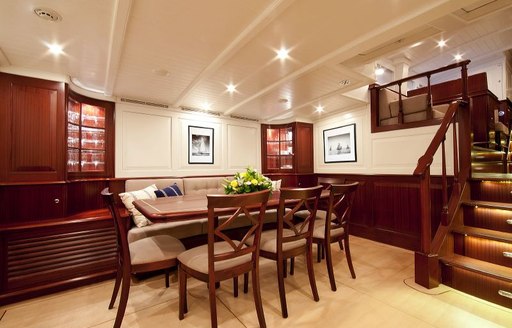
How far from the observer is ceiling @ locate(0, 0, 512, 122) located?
1.73m

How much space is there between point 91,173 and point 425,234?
14.3 ft

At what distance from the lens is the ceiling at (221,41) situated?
1.73 meters

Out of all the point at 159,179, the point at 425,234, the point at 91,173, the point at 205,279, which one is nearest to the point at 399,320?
the point at 425,234

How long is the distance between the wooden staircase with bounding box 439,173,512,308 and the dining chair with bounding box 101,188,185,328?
248cm

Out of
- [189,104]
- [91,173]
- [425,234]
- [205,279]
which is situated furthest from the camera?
[189,104]

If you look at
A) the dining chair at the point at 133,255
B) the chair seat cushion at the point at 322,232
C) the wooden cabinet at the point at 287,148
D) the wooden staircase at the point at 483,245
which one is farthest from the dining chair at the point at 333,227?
the wooden cabinet at the point at 287,148

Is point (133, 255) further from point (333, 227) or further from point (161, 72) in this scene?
point (161, 72)

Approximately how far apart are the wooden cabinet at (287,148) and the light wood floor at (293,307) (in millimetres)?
3028

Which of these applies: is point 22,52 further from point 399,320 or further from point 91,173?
point 399,320

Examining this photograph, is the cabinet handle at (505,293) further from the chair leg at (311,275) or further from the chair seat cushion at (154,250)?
the chair seat cushion at (154,250)

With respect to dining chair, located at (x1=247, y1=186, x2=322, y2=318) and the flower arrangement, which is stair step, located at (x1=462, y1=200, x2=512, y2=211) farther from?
the flower arrangement

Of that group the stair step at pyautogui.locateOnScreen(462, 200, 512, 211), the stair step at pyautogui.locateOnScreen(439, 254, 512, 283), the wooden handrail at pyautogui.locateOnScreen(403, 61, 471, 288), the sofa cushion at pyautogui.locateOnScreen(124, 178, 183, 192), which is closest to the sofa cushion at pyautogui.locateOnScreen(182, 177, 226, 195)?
the sofa cushion at pyautogui.locateOnScreen(124, 178, 183, 192)

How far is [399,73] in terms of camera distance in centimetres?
475

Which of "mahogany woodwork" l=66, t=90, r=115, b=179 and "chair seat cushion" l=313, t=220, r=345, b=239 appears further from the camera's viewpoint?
"mahogany woodwork" l=66, t=90, r=115, b=179
